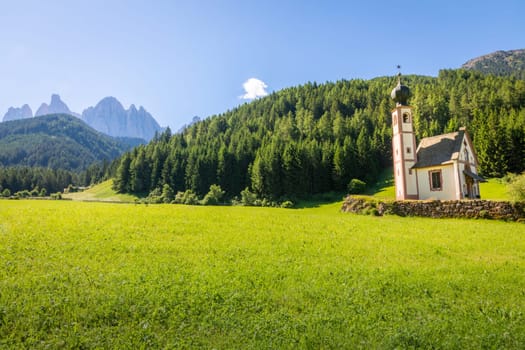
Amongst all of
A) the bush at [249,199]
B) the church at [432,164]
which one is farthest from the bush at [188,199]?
the church at [432,164]

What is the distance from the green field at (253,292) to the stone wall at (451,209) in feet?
33.1

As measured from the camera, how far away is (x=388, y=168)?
94062mm

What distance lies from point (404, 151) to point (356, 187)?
119 ft

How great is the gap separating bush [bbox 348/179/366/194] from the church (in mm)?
33183

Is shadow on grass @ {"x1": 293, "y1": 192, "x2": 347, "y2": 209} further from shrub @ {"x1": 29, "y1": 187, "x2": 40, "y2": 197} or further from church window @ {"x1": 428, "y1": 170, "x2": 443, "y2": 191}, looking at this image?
shrub @ {"x1": 29, "y1": 187, "x2": 40, "y2": 197}

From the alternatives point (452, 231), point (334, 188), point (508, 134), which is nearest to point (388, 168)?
point (334, 188)

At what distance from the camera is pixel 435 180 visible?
121 feet

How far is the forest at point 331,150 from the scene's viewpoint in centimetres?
7181

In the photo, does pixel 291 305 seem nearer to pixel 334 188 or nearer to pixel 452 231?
pixel 452 231

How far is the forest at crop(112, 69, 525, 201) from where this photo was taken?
236 ft

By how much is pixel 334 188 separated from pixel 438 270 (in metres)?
72.4

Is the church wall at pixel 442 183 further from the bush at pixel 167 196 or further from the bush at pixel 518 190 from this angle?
the bush at pixel 167 196

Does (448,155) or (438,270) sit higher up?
(448,155)

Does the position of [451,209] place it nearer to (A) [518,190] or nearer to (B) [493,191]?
(A) [518,190]
